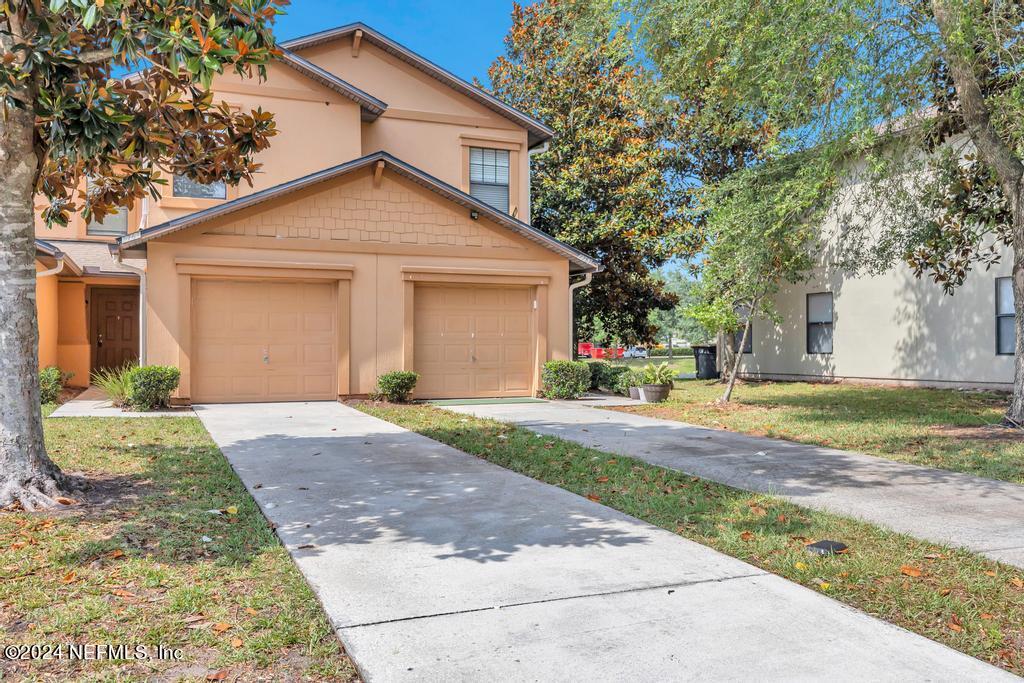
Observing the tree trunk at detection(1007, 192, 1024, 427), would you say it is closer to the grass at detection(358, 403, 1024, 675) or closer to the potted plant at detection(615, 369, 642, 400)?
the grass at detection(358, 403, 1024, 675)

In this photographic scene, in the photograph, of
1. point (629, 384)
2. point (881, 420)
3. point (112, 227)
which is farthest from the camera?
point (112, 227)

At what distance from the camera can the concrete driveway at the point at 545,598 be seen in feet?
10.2

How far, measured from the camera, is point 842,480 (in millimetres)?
6973

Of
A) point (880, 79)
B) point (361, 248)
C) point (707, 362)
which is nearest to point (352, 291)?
point (361, 248)

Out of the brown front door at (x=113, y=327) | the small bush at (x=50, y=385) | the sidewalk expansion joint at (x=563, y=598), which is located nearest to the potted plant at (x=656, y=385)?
the sidewalk expansion joint at (x=563, y=598)

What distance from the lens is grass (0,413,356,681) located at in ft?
10.4

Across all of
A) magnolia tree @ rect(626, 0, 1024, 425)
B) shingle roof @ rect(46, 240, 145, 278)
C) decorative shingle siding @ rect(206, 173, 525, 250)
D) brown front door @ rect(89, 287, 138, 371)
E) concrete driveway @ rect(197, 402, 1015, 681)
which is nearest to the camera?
concrete driveway @ rect(197, 402, 1015, 681)

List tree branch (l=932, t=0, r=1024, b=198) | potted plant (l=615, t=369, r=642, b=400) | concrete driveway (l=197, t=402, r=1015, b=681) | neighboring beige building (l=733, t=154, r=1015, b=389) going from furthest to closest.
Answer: potted plant (l=615, t=369, r=642, b=400), neighboring beige building (l=733, t=154, r=1015, b=389), tree branch (l=932, t=0, r=1024, b=198), concrete driveway (l=197, t=402, r=1015, b=681)

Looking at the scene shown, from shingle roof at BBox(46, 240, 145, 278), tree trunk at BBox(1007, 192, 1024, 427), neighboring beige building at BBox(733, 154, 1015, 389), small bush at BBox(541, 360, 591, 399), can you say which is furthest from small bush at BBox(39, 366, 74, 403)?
tree trunk at BBox(1007, 192, 1024, 427)

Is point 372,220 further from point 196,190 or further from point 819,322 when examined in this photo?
point 819,322

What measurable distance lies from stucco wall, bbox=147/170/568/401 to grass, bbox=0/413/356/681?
7.20 m

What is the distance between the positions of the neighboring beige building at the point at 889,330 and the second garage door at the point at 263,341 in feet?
33.4

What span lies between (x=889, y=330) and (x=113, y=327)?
19.1m

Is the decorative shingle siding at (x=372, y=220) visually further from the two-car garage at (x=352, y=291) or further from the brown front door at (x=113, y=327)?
the brown front door at (x=113, y=327)
